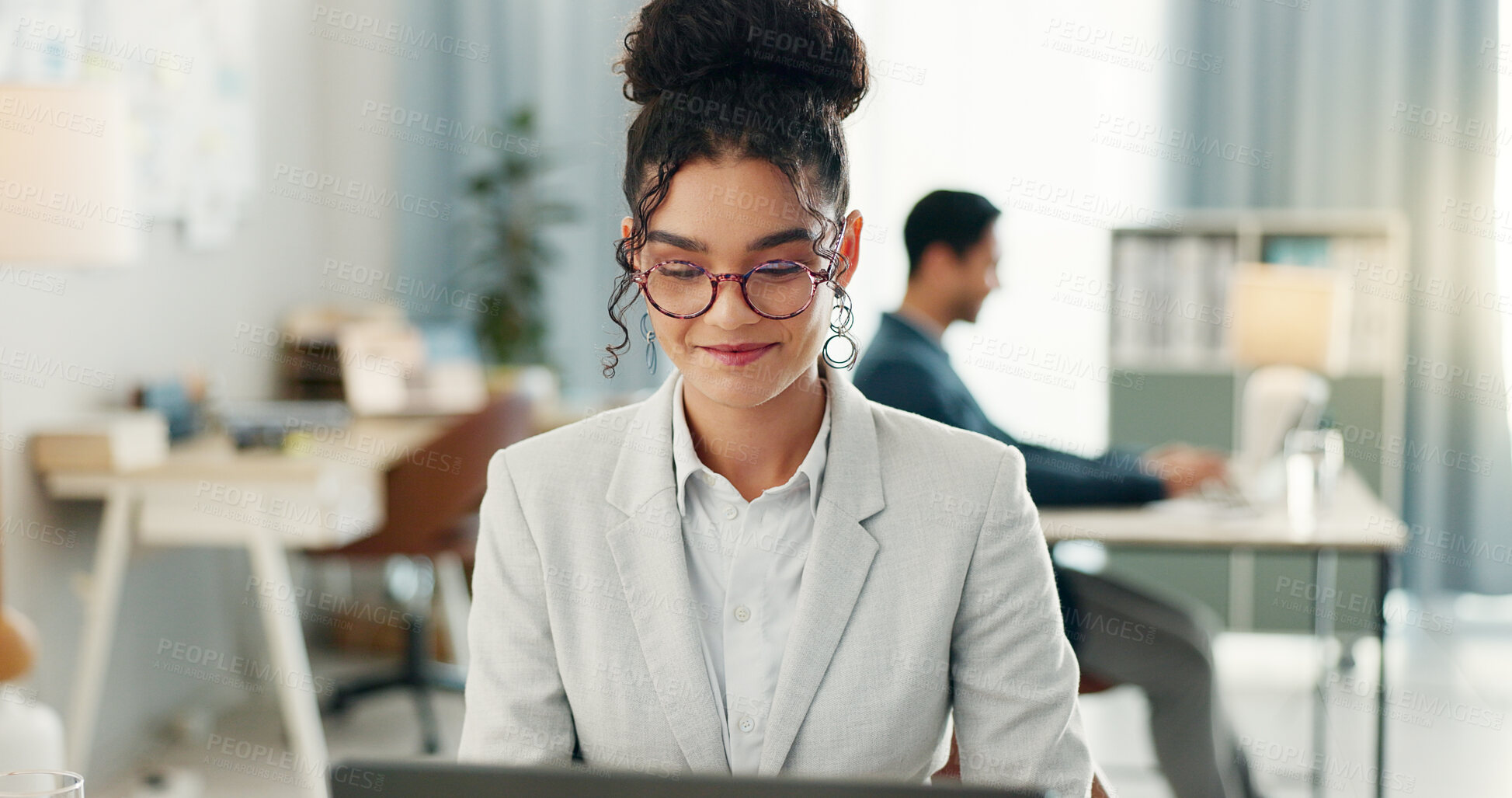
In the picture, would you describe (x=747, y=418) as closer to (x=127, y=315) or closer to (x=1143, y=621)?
(x=1143, y=621)

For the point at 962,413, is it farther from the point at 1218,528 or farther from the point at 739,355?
the point at 739,355

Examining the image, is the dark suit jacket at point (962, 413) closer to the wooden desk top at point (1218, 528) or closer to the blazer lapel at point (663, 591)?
the wooden desk top at point (1218, 528)

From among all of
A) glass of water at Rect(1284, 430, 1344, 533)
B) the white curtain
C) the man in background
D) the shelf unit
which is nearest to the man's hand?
the man in background

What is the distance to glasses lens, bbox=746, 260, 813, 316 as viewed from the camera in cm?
110

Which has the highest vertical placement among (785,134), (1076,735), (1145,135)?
(1145,135)

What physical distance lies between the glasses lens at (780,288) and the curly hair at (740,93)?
1.5 inches

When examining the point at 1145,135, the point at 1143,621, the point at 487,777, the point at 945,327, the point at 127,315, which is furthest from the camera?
the point at 1145,135

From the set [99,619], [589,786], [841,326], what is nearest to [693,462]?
[841,326]

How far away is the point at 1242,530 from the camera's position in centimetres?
262

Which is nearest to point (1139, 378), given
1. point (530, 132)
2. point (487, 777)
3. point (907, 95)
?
point (907, 95)

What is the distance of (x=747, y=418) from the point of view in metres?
1.25

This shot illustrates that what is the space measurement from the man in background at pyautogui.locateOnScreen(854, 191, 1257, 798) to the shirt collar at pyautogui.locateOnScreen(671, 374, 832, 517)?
47.5 inches

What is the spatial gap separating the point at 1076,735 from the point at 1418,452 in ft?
12.5

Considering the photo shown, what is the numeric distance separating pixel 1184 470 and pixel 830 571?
1957 millimetres
